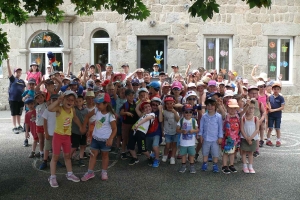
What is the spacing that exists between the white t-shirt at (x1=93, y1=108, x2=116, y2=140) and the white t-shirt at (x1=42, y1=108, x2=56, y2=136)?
2.75ft

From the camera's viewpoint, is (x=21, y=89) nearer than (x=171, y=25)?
Yes

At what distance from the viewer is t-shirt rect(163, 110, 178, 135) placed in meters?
6.81

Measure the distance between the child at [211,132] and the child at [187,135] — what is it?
0.18m

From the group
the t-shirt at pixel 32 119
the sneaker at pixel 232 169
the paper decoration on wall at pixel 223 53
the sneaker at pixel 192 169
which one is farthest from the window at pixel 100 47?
the sneaker at pixel 232 169

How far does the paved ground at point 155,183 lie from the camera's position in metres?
5.18

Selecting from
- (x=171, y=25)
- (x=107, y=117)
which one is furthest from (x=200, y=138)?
(x=171, y=25)

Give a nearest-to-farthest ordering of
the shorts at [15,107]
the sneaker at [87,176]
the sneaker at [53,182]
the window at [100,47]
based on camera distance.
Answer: the sneaker at [53,182] < the sneaker at [87,176] < the shorts at [15,107] < the window at [100,47]

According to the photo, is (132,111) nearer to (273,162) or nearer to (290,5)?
(273,162)

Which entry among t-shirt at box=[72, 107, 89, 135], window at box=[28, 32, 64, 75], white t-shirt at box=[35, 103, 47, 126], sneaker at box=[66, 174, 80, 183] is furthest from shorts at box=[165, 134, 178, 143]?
window at box=[28, 32, 64, 75]

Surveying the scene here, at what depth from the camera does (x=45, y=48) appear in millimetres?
14445

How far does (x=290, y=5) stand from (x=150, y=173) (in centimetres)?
1053

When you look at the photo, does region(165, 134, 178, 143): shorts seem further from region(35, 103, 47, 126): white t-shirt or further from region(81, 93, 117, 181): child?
region(35, 103, 47, 126): white t-shirt

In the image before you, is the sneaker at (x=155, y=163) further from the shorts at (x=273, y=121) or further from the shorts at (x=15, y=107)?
the shorts at (x=15, y=107)

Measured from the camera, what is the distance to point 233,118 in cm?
648
